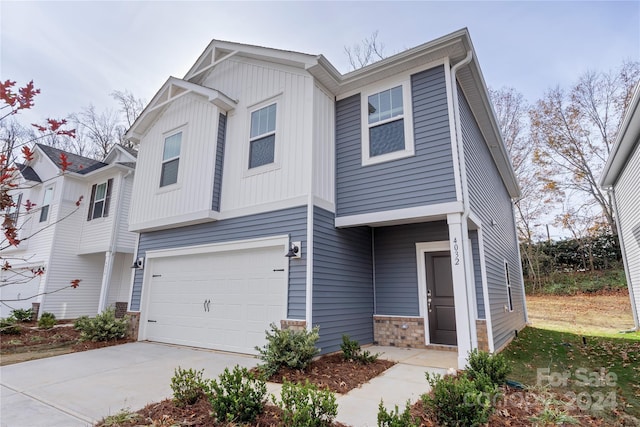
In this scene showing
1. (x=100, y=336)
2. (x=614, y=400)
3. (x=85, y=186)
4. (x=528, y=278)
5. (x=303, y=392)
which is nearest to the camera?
(x=303, y=392)

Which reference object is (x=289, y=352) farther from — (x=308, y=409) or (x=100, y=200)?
(x=100, y=200)

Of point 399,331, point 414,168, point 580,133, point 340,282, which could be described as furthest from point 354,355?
point 580,133

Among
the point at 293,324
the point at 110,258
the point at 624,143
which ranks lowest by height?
the point at 293,324

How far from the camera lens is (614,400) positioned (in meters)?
4.37

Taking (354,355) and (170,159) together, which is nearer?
(354,355)

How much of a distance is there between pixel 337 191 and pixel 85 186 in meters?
12.2

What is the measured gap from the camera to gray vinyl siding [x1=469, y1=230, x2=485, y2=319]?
666 centimetres

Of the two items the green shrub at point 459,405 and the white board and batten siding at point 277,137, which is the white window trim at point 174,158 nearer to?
the white board and batten siding at point 277,137

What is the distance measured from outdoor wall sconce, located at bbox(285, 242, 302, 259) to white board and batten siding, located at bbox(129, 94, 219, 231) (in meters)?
2.35

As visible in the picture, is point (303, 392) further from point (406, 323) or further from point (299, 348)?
point (406, 323)

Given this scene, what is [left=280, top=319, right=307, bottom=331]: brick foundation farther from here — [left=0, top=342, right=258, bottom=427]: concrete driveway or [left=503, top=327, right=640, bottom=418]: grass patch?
[left=503, top=327, right=640, bottom=418]: grass patch

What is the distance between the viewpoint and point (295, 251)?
635 cm

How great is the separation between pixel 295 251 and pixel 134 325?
17.7 ft

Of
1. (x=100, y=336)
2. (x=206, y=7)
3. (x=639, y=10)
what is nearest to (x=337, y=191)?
(x=206, y=7)
